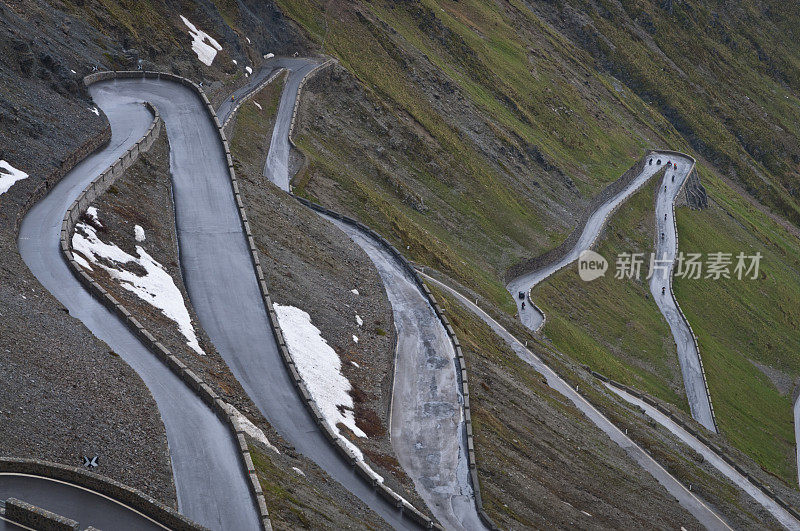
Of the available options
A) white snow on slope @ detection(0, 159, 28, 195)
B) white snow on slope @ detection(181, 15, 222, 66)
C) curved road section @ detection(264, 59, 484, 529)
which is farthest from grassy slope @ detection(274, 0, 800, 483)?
white snow on slope @ detection(0, 159, 28, 195)

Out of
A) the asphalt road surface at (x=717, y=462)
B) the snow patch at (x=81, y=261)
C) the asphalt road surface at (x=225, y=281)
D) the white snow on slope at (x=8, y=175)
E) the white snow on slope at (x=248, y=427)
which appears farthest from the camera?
the asphalt road surface at (x=717, y=462)

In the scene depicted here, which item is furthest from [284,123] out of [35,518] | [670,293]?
[35,518]

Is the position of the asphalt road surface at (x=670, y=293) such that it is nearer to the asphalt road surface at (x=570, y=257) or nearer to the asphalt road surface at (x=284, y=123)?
the asphalt road surface at (x=570, y=257)

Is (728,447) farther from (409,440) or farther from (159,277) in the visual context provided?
(159,277)

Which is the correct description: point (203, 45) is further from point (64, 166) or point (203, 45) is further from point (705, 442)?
point (705, 442)


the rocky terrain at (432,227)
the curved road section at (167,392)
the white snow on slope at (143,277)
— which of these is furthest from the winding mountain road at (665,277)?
the curved road section at (167,392)

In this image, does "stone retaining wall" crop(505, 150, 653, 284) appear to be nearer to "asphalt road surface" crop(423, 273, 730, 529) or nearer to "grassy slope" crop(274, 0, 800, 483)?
"grassy slope" crop(274, 0, 800, 483)

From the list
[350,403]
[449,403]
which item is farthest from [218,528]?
[449,403]
